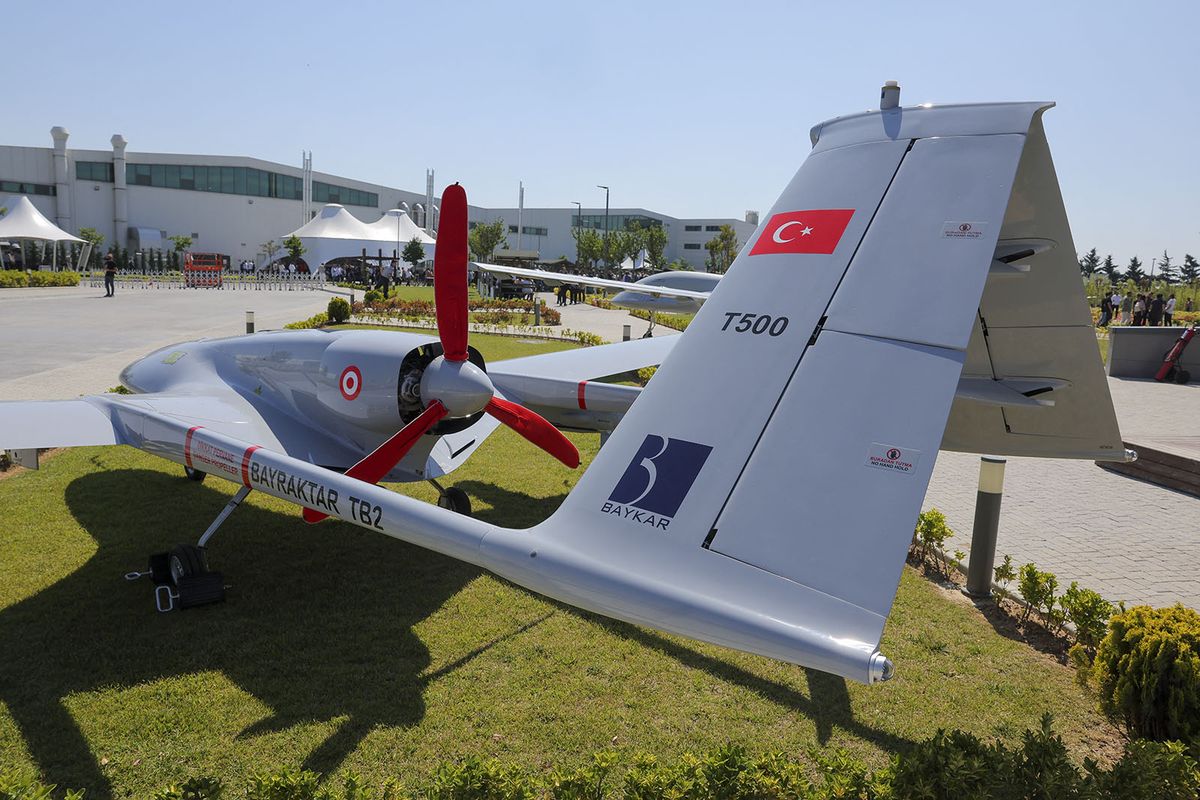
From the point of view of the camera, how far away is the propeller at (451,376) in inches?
313

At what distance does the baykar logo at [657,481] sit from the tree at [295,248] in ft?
295

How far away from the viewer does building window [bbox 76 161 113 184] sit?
85875mm

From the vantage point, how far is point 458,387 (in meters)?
8.44

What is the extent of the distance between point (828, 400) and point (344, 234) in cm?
8265

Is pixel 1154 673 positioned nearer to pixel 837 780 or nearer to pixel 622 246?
pixel 837 780

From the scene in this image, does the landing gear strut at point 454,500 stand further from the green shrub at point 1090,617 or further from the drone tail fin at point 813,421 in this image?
the green shrub at point 1090,617

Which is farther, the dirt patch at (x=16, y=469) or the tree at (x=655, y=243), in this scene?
the tree at (x=655, y=243)

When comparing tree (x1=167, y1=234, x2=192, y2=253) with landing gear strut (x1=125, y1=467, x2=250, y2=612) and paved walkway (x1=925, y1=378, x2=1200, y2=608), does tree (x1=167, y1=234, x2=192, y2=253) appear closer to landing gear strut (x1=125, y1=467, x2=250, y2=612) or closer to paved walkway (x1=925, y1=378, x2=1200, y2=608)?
landing gear strut (x1=125, y1=467, x2=250, y2=612)

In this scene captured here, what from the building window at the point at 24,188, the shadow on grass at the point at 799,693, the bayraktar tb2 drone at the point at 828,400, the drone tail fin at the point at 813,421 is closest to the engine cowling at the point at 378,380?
the shadow on grass at the point at 799,693

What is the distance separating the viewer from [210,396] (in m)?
9.88

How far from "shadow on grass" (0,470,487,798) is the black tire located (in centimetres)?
42

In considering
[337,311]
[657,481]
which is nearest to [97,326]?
[337,311]

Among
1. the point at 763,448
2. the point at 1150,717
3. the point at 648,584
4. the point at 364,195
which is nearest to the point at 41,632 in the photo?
the point at 648,584

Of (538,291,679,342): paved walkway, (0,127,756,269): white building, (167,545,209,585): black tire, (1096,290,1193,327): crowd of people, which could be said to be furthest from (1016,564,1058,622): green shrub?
(0,127,756,269): white building
